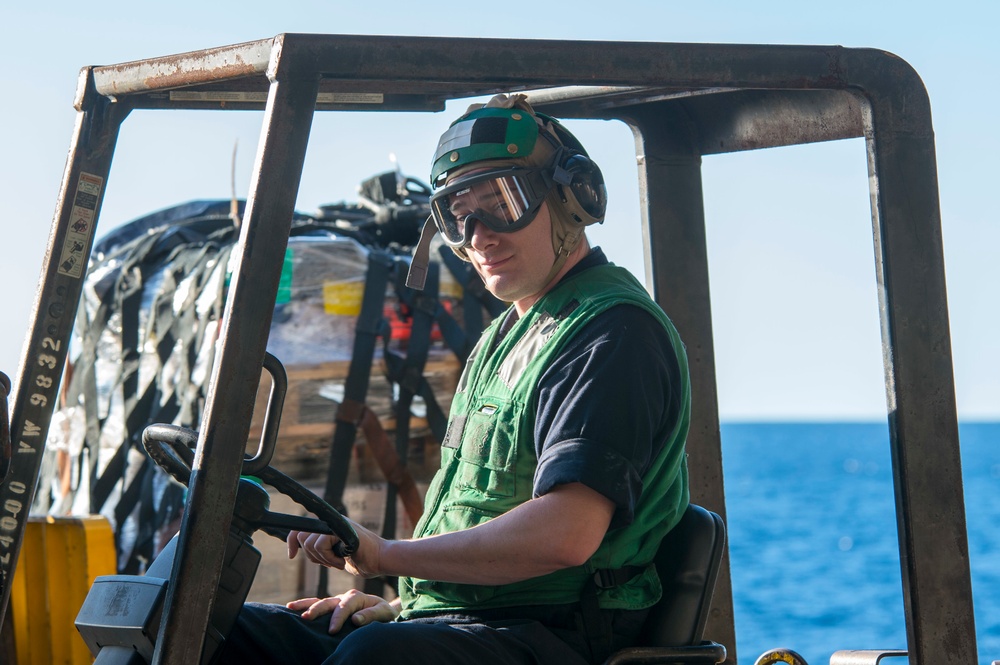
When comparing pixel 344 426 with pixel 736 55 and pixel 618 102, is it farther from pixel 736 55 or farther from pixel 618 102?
pixel 736 55

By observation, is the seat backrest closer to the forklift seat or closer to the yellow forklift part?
the forklift seat

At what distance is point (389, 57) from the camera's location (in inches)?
96.6

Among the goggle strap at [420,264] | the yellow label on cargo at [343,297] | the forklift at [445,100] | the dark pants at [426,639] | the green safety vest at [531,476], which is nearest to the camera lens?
the forklift at [445,100]

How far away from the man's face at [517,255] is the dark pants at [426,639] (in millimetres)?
693

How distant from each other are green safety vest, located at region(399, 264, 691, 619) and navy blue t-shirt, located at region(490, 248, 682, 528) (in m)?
0.04

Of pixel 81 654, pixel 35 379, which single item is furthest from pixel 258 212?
pixel 81 654

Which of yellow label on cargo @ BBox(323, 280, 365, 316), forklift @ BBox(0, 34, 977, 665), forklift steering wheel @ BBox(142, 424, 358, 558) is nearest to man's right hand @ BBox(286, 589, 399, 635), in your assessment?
forklift @ BBox(0, 34, 977, 665)

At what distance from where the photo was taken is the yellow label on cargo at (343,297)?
5758 millimetres

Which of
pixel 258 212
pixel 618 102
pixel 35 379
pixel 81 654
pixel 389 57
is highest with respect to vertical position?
pixel 618 102

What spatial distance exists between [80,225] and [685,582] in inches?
56.2

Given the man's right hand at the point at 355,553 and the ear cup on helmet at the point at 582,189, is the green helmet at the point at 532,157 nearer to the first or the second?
the ear cup on helmet at the point at 582,189

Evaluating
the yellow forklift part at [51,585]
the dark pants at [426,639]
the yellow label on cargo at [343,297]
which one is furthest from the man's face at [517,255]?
the yellow label on cargo at [343,297]

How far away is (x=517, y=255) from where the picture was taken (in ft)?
9.77

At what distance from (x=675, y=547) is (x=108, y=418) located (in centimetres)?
378
